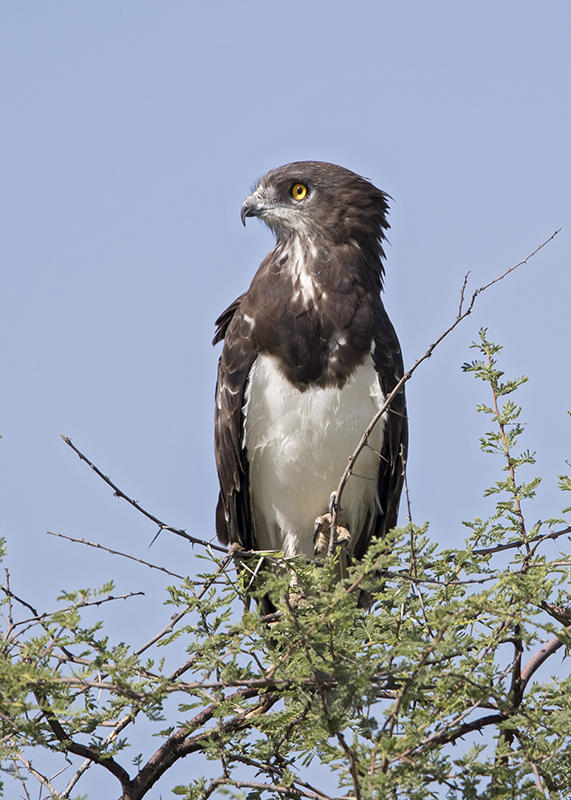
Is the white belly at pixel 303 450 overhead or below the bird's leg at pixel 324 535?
overhead

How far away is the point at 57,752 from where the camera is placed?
13.4 feet

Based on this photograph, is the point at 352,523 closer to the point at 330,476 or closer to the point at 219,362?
the point at 330,476

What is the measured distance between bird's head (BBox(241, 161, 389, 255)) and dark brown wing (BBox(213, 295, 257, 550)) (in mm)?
565

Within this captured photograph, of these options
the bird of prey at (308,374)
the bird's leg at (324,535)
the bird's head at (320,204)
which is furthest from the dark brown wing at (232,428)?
the bird's head at (320,204)

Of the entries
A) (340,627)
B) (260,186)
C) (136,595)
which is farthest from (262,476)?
(340,627)

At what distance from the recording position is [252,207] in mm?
6949

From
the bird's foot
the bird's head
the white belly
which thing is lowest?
the bird's foot

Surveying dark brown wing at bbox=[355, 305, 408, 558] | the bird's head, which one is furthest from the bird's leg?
the bird's head

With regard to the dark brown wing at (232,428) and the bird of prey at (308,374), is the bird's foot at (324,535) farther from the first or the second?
the dark brown wing at (232,428)

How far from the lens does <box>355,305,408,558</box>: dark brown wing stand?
20.8 feet

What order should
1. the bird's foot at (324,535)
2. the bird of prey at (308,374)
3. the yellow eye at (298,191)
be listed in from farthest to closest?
1. the yellow eye at (298,191)
2. the bird's foot at (324,535)
3. the bird of prey at (308,374)

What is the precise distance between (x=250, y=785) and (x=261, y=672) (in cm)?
42

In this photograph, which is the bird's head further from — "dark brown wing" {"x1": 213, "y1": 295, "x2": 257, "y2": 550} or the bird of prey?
"dark brown wing" {"x1": 213, "y1": 295, "x2": 257, "y2": 550}

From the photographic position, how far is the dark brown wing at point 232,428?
253 inches
